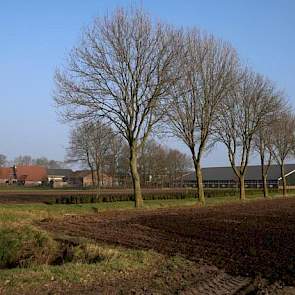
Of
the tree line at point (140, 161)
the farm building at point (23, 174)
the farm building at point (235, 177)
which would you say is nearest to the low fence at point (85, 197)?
the tree line at point (140, 161)

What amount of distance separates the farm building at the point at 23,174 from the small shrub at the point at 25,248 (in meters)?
133

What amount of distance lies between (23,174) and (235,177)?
210ft

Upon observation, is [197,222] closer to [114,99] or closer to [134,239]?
[134,239]

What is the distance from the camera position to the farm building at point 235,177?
121 metres

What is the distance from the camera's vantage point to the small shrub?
12500 millimetres

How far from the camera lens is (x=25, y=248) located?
45.1 ft

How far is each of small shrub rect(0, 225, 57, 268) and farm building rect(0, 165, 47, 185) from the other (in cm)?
13313

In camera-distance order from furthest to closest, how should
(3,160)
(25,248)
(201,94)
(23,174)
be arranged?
1. (3,160)
2. (23,174)
3. (201,94)
4. (25,248)

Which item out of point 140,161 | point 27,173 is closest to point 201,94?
point 140,161

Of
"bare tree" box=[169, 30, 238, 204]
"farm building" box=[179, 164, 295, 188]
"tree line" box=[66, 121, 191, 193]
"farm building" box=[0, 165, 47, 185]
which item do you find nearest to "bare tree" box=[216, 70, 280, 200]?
"bare tree" box=[169, 30, 238, 204]

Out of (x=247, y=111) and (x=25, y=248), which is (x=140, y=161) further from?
(x=25, y=248)

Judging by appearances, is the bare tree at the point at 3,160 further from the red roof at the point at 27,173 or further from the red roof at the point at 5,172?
the red roof at the point at 27,173

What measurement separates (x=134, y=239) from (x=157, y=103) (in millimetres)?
19586

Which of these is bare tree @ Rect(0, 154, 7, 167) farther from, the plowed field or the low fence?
the plowed field
